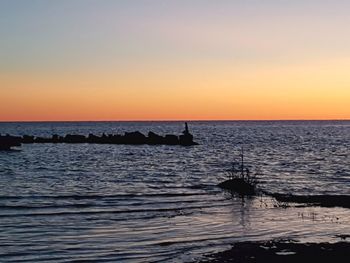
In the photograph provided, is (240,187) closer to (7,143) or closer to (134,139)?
(7,143)

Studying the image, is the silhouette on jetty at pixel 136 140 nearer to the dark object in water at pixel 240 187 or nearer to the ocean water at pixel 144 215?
the ocean water at pixel 144 215

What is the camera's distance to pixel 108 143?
337ft

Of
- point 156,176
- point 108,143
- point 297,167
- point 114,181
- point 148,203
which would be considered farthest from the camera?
point 108,143

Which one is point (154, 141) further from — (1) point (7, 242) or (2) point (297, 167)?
(1) point (7, 242)

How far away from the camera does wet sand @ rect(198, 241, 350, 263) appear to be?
17312mm

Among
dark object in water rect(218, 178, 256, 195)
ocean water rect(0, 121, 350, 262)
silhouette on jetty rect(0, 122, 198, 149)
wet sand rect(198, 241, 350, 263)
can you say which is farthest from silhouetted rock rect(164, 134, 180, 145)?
wet sand rect(198, 241, 350, 263)

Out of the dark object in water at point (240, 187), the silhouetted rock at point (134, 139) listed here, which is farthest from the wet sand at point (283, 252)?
the silhouetted rock at point (134, 139)

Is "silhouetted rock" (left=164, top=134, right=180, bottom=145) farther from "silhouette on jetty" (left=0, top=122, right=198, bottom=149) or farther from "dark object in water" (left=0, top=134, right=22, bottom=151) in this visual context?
"dark object in water" (left=0, top=134, right=22, bottom=151)

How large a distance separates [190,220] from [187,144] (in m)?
69.8

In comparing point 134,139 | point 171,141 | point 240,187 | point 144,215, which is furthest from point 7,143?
point 144,215

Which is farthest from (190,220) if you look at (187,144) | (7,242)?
(187,144)

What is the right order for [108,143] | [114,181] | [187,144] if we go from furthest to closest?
1. [108,143]
2. [187,144]
3. [114,181]

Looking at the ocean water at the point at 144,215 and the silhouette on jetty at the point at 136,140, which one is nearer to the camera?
the ocean water at the point at 144,215

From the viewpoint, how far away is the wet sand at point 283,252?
682 inches
